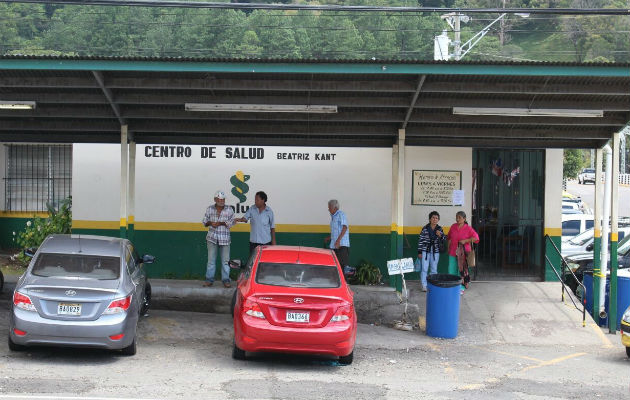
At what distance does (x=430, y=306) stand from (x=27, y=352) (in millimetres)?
6203

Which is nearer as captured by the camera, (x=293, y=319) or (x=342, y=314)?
(x=293, y=319)

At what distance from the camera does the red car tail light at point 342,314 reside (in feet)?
34.1

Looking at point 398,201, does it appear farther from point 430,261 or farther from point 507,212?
point 507,212

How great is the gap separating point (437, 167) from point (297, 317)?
7.12 meters

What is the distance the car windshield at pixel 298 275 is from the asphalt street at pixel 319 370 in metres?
1.08

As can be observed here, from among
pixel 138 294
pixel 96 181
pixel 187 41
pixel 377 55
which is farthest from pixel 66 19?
pixel 138 294

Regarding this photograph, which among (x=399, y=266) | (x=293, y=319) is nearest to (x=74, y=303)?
(x=293, y=319)

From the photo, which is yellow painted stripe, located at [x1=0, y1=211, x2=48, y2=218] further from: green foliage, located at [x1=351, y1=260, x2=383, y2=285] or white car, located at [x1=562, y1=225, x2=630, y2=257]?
white car, located at [x1=562, y1=225, x2=630, y2=257]

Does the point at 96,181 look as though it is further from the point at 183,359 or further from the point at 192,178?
the point at 183,359

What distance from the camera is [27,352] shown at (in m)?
10.6

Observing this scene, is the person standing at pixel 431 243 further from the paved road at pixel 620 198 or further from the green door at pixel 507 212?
the paved road at pixel 620 198

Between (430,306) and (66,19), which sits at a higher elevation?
(66,19)

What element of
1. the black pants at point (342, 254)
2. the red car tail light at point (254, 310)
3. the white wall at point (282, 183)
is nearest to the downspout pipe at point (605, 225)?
the white wall at point (282, 183)

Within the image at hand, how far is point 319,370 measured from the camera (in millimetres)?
10602
